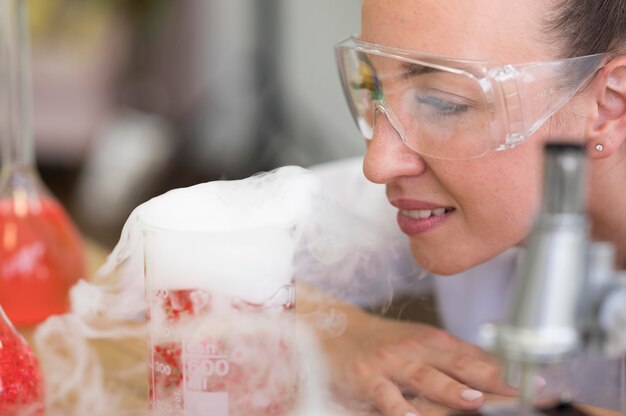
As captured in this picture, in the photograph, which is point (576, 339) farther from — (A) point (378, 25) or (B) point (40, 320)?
(B) point (40, 320)

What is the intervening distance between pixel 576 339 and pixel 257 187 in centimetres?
41

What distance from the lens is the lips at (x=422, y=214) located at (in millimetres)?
1119

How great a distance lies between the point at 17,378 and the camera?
2.75 ft

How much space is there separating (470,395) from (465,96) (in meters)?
0.32

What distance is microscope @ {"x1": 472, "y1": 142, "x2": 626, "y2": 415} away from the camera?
0.52 meters

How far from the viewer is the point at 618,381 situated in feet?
3.45

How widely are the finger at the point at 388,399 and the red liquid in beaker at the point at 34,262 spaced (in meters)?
0.43

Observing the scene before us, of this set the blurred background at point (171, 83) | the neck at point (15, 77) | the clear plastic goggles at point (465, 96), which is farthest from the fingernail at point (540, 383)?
the blurred background at point (171, 83)

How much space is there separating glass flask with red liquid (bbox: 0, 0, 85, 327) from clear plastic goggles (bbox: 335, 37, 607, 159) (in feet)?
1.60

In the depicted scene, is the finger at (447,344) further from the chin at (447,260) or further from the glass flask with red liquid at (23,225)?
the glass flask with red liquid at (23,225)

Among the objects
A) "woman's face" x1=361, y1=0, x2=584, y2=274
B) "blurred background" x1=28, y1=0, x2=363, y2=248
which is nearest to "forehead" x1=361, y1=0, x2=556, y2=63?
"woman's face" x1=361, y1=0, x2=584, y2=274

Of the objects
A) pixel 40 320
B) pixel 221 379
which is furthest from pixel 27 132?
pixel 221 379

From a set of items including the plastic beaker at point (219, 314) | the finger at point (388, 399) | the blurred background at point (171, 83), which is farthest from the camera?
the blurred background at point (171, 83)

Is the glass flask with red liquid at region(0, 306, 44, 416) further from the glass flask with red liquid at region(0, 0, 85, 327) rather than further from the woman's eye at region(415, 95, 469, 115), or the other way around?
the woman's eye at region(415, 95, 469, 115)
